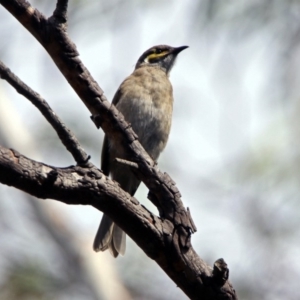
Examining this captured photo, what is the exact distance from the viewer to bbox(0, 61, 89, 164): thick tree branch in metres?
2.52

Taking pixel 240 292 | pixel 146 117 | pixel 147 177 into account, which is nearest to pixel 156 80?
pixel 146 117

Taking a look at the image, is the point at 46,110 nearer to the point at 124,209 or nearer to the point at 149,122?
the point at 124,209

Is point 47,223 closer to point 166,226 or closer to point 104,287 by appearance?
point 104,287

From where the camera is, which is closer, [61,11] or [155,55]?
[61,11]

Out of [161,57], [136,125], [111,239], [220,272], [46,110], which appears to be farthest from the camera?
[161,57]

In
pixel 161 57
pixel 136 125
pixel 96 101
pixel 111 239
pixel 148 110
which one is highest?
pixel 161 57

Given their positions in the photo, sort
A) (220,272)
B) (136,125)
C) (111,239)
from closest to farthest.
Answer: (220,272) → (111,239) → (136,125)

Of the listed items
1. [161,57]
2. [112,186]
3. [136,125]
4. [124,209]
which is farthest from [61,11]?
[161,57]

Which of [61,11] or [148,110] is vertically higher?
[148,110]

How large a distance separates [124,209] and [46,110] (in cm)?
50

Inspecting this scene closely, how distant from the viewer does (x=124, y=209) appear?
2.62 meters

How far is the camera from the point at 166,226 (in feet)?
9.17

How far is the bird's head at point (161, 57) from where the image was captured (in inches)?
255

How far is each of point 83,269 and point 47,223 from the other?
0.70 metres
